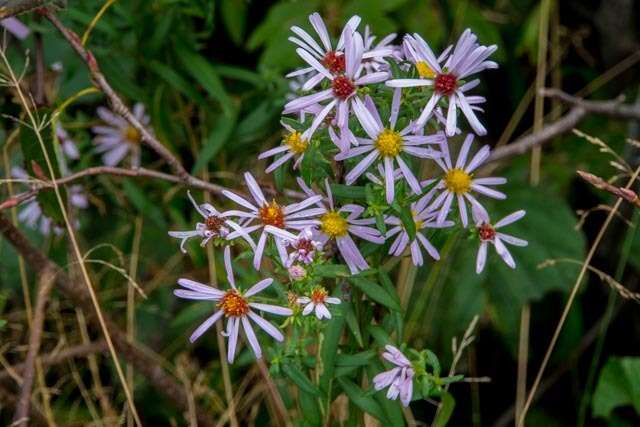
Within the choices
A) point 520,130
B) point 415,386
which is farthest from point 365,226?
point 520,130

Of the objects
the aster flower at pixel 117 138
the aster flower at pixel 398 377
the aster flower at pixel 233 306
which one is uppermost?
the aster flower at pixel 117 138

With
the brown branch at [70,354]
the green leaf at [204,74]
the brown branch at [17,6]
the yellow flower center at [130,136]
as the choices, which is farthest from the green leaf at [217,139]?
the brown branch at [17,6]

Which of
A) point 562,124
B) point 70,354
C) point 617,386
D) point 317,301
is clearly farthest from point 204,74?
point 617,386

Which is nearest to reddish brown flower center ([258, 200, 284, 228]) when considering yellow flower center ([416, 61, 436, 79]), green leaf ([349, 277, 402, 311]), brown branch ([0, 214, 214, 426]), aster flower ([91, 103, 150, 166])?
green leaf ([349, 277, 402, 311])

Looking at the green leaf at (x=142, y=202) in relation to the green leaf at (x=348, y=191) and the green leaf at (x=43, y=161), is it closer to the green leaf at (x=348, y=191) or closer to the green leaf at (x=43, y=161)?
the green leaf at (x=43, y=161)

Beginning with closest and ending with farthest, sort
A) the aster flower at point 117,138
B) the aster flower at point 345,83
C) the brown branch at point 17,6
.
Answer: the aster flower at point 345,83, the brown branch at point 17,6, the aster flower at point 117,138

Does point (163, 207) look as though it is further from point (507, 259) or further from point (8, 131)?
point (507, 259)

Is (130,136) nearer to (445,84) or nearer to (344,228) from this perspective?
(344,228)
